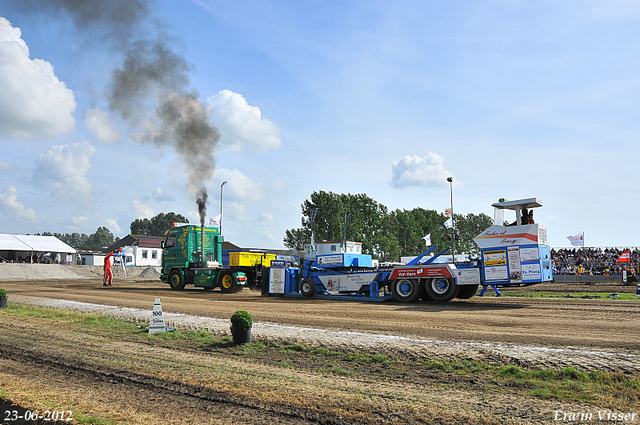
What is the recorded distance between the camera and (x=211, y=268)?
81.4 feet

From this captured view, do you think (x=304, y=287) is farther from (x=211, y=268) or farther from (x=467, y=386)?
(x=467, y=386)

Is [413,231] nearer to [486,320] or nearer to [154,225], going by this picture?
[486,320]

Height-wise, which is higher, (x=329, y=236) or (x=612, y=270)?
(x=329, y=236)

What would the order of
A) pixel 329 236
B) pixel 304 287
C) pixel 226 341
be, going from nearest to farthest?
pixel 226 341
pixel 304 287
pixel 329 236

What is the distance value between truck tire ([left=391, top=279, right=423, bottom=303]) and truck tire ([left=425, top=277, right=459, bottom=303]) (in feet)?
1.24

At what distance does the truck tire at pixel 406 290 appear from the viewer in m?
17.2

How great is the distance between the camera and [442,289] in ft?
55.3

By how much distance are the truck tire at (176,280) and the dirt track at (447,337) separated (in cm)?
1008

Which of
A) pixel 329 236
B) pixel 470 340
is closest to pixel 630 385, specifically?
pixel 470 340

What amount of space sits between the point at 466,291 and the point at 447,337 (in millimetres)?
8787

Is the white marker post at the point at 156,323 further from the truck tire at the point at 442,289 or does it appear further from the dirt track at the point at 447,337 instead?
the truck tire at the point at 442,289

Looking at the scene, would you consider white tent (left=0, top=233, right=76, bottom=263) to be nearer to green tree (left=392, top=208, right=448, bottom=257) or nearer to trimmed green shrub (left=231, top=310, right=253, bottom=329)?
green tree (left=392, top=208, right=448, bottom=257)

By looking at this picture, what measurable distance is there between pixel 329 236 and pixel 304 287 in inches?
1857

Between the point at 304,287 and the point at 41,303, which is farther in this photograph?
the point at 304,287
